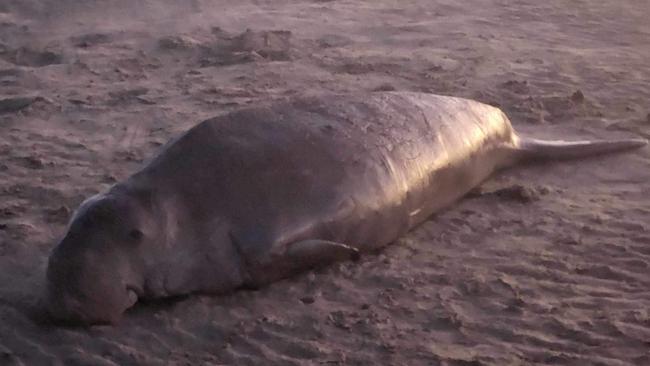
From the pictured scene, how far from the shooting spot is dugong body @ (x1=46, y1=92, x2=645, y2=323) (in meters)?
4.33

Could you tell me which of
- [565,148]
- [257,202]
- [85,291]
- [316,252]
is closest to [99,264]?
[85,291]

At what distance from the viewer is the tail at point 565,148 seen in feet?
20.8

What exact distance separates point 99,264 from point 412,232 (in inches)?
65.6

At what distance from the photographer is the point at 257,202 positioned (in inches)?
183

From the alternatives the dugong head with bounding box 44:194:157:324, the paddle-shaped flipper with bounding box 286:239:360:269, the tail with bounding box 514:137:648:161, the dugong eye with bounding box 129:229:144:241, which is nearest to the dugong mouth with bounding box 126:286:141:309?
the dugong head with bounding box 44:194:157:324

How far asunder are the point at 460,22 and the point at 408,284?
553 centimetres

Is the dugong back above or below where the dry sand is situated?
above

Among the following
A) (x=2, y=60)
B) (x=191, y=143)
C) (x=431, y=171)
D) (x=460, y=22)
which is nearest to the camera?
(x=191, y=143)

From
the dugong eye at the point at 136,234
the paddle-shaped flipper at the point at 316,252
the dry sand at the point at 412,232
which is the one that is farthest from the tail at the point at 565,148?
the dugong eye at the point at 136,234

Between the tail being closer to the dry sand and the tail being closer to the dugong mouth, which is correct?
the dry sand

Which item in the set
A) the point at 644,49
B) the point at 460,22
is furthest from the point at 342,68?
the point at 644,49

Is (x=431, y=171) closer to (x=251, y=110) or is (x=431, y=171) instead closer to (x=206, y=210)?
(x=251, y=110)

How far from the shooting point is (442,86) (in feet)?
25.8

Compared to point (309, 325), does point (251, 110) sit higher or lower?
higher
